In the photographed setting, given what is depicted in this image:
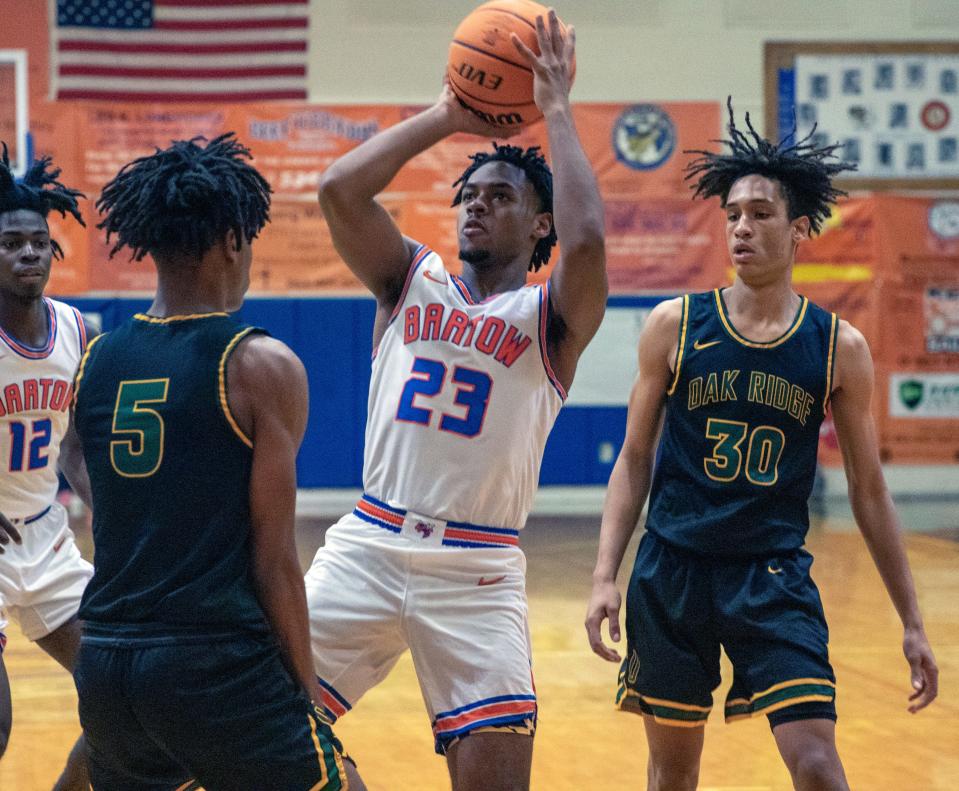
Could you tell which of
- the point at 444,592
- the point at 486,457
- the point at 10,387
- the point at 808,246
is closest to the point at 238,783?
the point at 444,592

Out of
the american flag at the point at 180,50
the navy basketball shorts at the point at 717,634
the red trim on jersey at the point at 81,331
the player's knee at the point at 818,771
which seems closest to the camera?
the player's knee at the point at 818,771

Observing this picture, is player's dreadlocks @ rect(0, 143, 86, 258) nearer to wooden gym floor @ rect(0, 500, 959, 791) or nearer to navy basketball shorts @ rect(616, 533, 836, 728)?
wooden gym floor @ rect(0, 500, 959, 791)

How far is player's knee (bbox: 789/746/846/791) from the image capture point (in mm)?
3045

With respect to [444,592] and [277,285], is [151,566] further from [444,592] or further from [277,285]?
[277,285]

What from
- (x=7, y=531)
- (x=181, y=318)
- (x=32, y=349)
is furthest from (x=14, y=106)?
(x=181, y=318)

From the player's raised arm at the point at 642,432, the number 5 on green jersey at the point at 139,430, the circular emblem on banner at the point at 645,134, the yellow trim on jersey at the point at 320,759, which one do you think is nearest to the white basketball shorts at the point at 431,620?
the player's raised arm at the point at 642,432

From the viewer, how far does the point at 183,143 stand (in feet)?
8.70

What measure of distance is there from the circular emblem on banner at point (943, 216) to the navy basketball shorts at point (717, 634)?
10.8 m

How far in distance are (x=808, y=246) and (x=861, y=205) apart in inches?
27.4

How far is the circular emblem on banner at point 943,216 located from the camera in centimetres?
1337

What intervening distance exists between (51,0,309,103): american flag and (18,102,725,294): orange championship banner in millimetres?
177

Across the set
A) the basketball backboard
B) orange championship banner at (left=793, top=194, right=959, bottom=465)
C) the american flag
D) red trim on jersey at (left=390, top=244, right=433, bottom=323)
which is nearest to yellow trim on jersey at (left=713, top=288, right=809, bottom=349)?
red trim on jersey at (left=390, top=244, right=433, bottom=323)

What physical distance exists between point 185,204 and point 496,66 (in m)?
1.12

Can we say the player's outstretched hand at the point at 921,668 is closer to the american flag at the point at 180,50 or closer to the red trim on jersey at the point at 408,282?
the red trim on jersey at the point at 408,282
